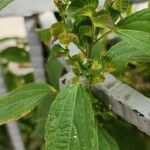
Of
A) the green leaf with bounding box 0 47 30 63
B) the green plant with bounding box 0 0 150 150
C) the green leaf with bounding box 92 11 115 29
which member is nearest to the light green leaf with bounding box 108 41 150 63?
the green plant with bounding box 0 0 150 150

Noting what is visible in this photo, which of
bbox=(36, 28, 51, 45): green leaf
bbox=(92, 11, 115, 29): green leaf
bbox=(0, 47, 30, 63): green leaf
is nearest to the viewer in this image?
bbox=(92, 11, 115, 29): green leaf

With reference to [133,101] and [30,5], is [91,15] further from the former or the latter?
[30,5]

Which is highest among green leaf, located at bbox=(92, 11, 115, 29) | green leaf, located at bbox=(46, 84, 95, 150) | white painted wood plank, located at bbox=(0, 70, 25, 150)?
green leaf, located at bbox=(92, 11, 115, 29)

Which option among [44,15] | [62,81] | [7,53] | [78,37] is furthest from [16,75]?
[78,37]

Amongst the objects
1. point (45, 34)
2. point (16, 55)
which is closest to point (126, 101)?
point (45, 34)

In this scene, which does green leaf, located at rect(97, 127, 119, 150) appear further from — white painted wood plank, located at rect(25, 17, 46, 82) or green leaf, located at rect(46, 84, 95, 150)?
white painted wood plank, located at rect(25, 17, 46, 82)

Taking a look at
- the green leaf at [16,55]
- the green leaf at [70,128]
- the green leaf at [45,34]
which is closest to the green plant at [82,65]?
the green leaf at [70,128]

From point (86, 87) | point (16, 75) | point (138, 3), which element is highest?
point (138, 3)
